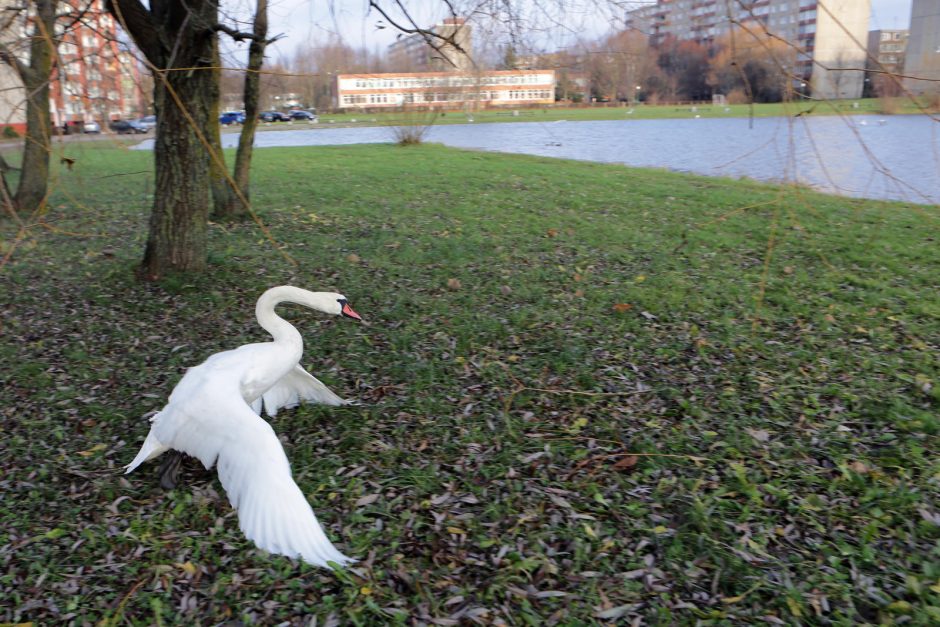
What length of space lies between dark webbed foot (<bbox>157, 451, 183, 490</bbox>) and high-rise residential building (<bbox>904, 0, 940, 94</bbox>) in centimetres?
487

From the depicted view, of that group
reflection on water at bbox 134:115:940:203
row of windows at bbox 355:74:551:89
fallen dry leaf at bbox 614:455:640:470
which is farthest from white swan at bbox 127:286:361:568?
reflection on water at bbox 134:115:940:203

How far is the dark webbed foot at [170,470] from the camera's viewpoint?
14.0ft

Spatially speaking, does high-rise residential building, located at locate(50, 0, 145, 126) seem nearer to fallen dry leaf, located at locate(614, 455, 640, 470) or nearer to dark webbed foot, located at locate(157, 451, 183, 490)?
dark webbed foot, located at locate(157, 451, 183, 490)

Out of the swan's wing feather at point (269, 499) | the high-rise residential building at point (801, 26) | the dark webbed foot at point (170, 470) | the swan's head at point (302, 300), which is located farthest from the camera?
the swan's head at point (302, 300)

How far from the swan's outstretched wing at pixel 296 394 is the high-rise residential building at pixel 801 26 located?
365 cm

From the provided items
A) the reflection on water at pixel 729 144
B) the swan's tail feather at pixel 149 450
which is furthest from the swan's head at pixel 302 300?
the reflection on water at pixel 729 144

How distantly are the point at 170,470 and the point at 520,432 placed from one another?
7.56ft

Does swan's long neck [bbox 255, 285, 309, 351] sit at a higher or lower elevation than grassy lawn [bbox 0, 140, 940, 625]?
higher

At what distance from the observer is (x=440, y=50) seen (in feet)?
22.4

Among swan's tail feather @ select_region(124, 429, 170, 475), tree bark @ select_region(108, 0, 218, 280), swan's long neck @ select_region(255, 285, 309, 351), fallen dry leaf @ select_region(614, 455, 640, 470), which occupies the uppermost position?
tree bark @ select_region(108, 0, 218, 280)

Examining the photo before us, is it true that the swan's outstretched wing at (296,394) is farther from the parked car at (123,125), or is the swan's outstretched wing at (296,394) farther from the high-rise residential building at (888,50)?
the high-rise residential building at (888,50)

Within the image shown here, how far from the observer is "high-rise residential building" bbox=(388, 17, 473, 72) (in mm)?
6844

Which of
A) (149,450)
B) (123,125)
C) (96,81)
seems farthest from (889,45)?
(123,125)

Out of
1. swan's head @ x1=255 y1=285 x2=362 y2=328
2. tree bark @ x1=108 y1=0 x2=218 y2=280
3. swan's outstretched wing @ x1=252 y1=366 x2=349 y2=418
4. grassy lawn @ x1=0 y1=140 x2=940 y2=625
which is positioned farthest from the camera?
tree bark @ x1=108 y1=0 x2=218 y2=280
